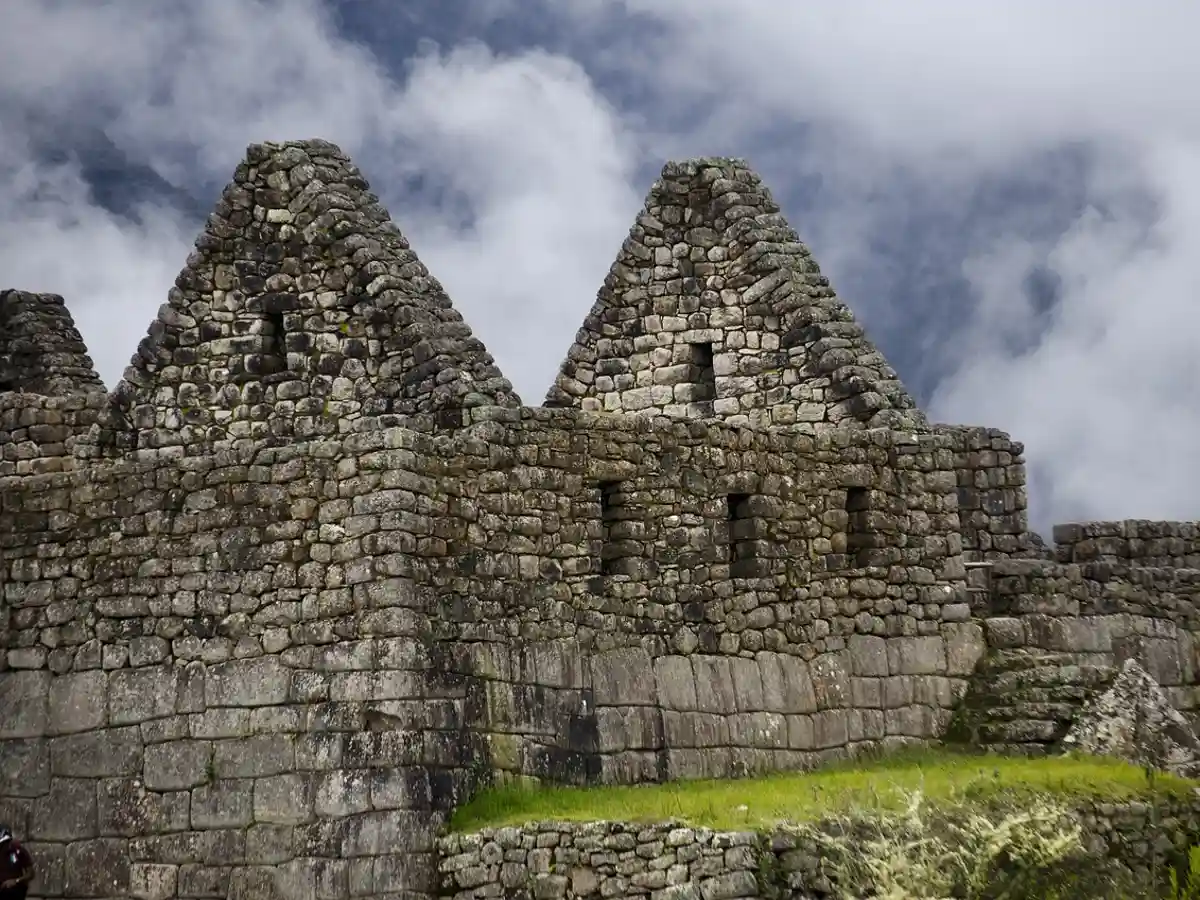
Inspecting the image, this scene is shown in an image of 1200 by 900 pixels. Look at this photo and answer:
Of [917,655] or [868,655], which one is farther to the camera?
[917,655]

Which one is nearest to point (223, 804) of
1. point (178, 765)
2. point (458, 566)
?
point (178, 765)

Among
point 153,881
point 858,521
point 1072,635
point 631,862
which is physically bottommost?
point 631,862

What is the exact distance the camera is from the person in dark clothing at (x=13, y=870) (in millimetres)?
20672

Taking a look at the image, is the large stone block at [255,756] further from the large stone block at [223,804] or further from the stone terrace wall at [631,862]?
the stone terrace wall at [631,862]

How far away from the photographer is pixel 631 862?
19.8 metres

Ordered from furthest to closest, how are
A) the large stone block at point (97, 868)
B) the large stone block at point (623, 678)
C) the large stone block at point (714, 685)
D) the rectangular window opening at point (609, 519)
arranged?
1. the large stone block at point (714, 685)
2. the rectangular window opening at point (609, 519)
3. the large stone block at point (623, 678)
4. the large stone block at point (97, 868)

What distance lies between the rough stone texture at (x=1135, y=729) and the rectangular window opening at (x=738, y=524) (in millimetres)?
3275

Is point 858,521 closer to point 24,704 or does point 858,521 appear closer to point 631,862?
point 631,862

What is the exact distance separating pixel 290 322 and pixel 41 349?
516 cm

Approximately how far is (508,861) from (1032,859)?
12.7 ft

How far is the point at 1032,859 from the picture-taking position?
Result: 20172 mm

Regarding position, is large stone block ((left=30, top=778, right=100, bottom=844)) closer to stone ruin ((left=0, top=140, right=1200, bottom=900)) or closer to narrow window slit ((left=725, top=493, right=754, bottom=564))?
stone ruin ((left=0, top=140, right=1200, bottom=900))

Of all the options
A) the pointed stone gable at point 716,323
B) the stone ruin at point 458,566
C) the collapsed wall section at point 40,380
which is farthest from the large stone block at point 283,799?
the pointed stone gable at point 716,323

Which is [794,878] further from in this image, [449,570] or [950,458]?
[950,458]
